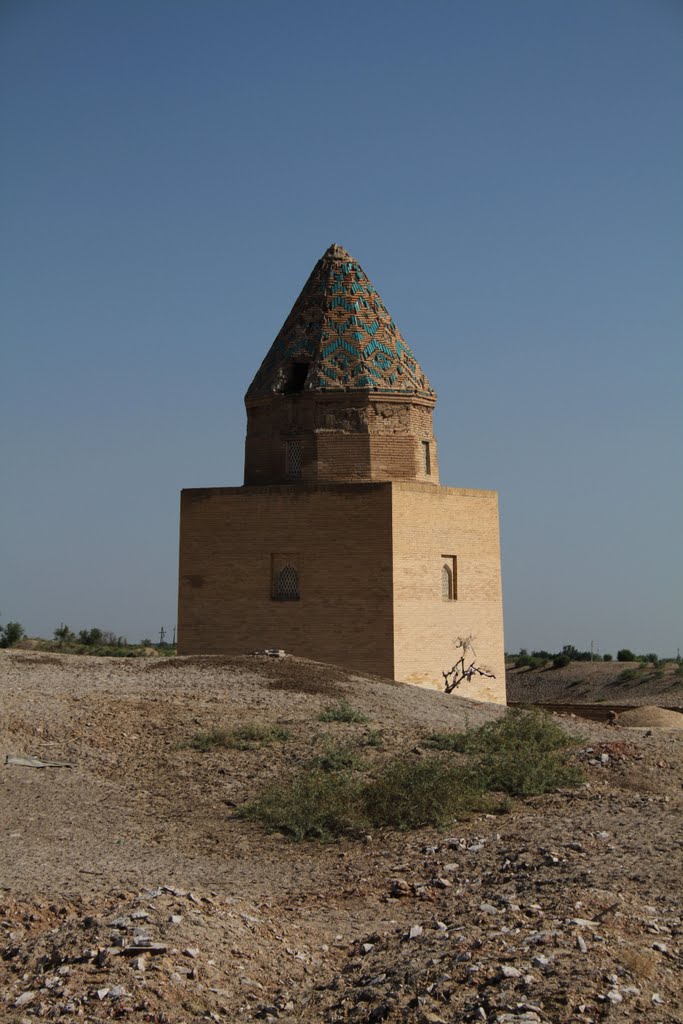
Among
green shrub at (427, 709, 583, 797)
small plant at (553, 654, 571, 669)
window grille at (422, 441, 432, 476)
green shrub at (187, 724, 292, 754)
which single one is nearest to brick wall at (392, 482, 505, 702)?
window grille at (422, 441, 432, 476)

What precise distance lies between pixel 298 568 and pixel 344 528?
3.15ft

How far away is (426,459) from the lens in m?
19.5

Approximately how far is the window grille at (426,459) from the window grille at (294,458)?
2.08m

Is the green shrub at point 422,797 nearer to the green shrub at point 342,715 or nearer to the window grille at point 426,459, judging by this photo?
the green shrub at point 342,715

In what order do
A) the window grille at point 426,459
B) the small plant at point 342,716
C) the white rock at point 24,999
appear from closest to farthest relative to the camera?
the white rock at point 24,999 < the small plant at point 342,716 < the window grille at point 426,459

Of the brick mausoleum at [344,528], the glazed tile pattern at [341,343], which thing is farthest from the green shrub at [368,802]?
the glazed tile pattern at [341,343]

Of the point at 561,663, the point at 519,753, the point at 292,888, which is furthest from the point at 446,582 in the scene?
the point at 561,663

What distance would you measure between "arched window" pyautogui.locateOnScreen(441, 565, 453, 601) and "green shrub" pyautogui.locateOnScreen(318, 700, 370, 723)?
6.30 m

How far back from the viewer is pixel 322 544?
18016 mm

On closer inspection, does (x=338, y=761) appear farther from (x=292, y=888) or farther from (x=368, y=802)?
(x=292, y=888)

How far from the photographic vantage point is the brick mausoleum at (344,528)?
1773cm

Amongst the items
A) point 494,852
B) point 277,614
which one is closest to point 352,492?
point 277,614

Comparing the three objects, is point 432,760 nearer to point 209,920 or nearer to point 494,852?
point 494,852

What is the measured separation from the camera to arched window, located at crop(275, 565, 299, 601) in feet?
59.4
